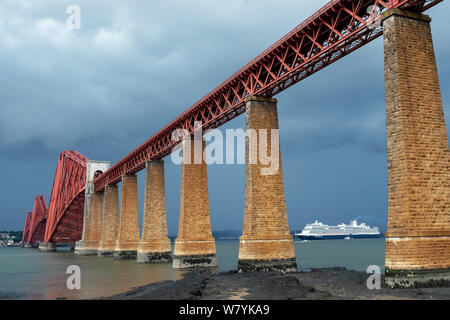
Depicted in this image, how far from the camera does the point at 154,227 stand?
4416 centimetres

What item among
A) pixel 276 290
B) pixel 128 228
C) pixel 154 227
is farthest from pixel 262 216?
pixel 128 228

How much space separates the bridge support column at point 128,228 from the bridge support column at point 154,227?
9925 millimetres

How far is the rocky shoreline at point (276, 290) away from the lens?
51.4ft

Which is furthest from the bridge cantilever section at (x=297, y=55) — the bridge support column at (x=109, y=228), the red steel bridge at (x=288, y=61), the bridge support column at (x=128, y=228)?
the bridge support column at (x=109, y=228)

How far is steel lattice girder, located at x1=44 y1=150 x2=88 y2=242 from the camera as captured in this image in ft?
288

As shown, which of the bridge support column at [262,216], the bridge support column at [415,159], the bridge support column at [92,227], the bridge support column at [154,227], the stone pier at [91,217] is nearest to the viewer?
the bridge support column at [415,159]

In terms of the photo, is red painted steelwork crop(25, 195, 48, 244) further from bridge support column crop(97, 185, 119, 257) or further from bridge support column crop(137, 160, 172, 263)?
bridge support column crop(137, 160, 172, 263)

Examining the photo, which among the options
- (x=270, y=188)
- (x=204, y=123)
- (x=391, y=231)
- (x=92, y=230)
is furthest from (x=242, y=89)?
(x=92, y=230)

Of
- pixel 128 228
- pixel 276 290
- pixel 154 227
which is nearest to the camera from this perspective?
pixel 276 290

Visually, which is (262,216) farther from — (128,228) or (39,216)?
(39,216)

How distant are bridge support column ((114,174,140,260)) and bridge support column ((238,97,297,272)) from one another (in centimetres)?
3030

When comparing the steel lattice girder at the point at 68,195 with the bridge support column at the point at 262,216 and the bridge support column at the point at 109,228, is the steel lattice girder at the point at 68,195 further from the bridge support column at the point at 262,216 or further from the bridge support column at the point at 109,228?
the bridge support column at the point at 262,216

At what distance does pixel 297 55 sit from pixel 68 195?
78.7 m

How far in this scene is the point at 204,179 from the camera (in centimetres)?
3741
